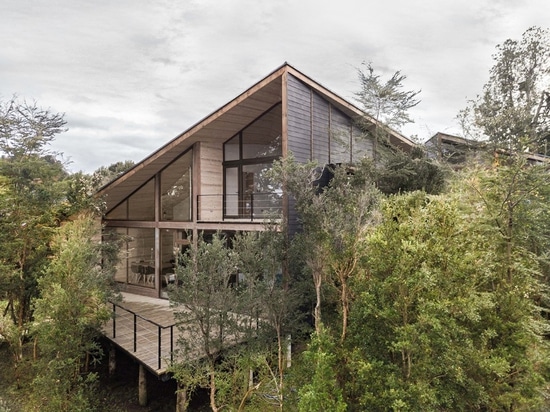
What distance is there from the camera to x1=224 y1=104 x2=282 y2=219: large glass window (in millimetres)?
11289

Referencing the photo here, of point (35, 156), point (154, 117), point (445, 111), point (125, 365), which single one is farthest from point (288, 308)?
point (154, 117)

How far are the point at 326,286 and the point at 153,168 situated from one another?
8728 millimetres

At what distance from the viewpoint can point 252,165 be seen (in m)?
11.9

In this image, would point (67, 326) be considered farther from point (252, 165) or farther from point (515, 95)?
point (515, 95)

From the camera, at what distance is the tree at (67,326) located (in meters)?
7.18

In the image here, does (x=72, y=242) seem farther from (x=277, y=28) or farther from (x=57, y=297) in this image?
(x=277, y=28)

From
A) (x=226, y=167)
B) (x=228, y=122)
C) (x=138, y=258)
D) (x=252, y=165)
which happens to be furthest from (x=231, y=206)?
(x=138, y=258)

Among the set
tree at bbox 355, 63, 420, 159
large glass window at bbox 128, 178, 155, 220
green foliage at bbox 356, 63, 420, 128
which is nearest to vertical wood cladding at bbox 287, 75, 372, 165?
tree at bbox 355, 63, 420, 159

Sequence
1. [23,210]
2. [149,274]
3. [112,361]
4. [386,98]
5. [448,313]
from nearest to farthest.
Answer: [448,313] → [112,361] → [23,210] → [386,98] → [149,274]

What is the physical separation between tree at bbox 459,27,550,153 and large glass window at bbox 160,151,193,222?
1576cm

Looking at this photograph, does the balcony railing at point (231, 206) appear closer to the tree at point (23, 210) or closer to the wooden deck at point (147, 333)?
the wooden deck at point (147, 333)

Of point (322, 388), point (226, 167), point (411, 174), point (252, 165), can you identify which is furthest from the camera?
point (226, 167)

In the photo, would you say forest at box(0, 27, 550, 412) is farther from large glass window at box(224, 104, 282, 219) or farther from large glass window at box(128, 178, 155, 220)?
large glass window at box(128, 178, 155, 220)

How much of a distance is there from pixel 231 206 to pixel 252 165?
1.73 meters
